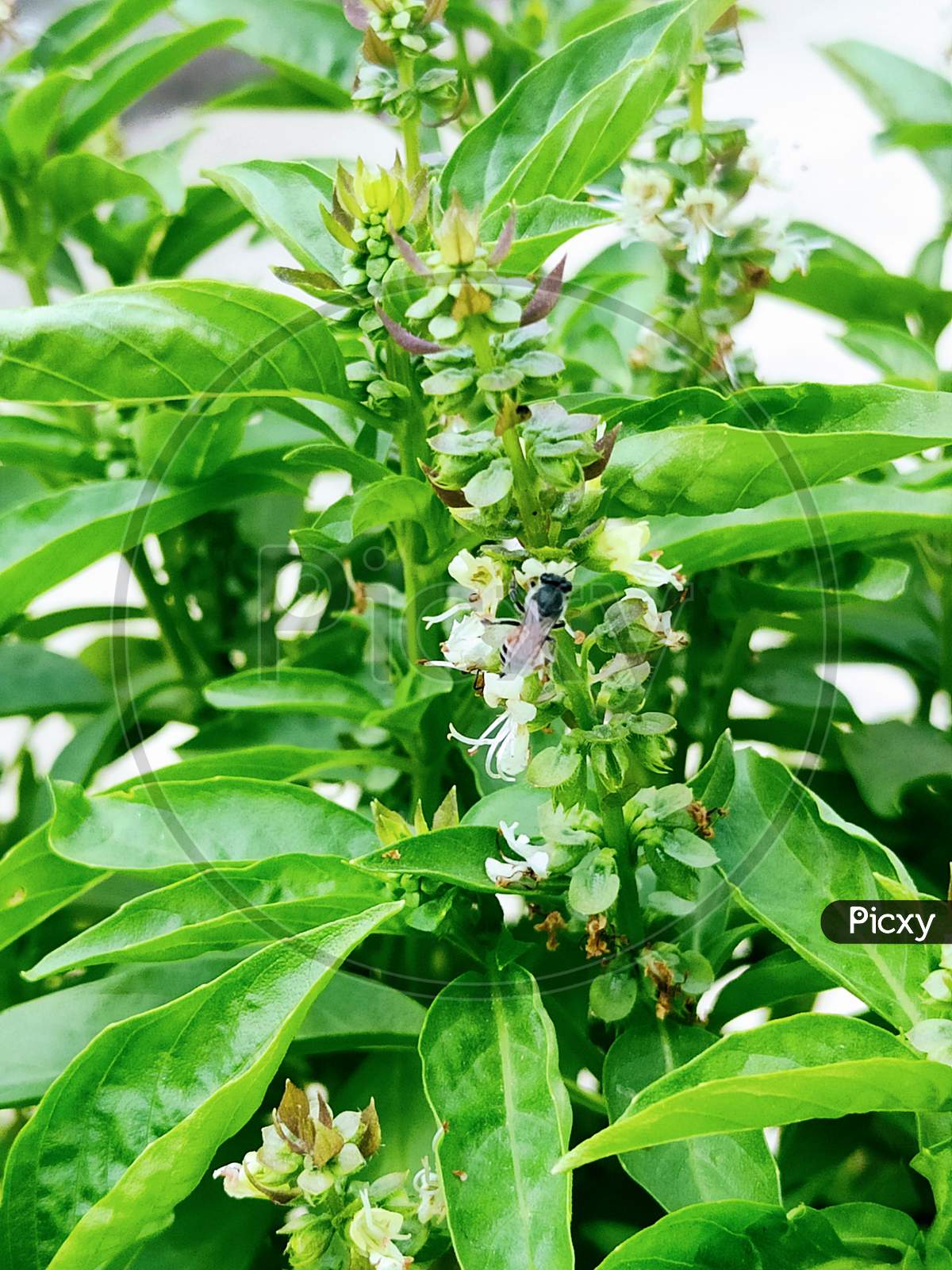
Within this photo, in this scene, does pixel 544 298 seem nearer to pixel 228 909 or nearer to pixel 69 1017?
pixel 228 909

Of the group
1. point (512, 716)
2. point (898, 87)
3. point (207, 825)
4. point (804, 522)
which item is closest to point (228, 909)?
point (207, 825)

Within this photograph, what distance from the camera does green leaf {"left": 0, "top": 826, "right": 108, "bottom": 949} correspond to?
0.53 metres

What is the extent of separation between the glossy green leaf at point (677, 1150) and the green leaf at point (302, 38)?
0.60 meters

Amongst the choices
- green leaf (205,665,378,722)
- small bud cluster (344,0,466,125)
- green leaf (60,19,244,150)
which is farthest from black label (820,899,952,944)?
green leaf (60,19,244,150)

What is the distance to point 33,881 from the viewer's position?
0.53 m

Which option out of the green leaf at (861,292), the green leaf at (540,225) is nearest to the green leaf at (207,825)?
the green leaf at (540,225)

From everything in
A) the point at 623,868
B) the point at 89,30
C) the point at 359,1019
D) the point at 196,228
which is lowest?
the point at 359,1019

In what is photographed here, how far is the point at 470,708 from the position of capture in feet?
1.81

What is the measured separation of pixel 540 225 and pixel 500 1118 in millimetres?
303

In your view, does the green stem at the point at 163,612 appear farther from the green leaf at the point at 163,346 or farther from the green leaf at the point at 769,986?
the green leaf at the point at 769,986

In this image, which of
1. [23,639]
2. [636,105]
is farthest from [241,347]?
[23,639]

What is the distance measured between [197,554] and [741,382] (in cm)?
33

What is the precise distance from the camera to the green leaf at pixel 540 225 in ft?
1.48

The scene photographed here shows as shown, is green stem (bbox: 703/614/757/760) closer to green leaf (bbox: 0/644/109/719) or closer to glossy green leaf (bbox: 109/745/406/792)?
glossy green leaf (bbox: 109/745/406/792)
